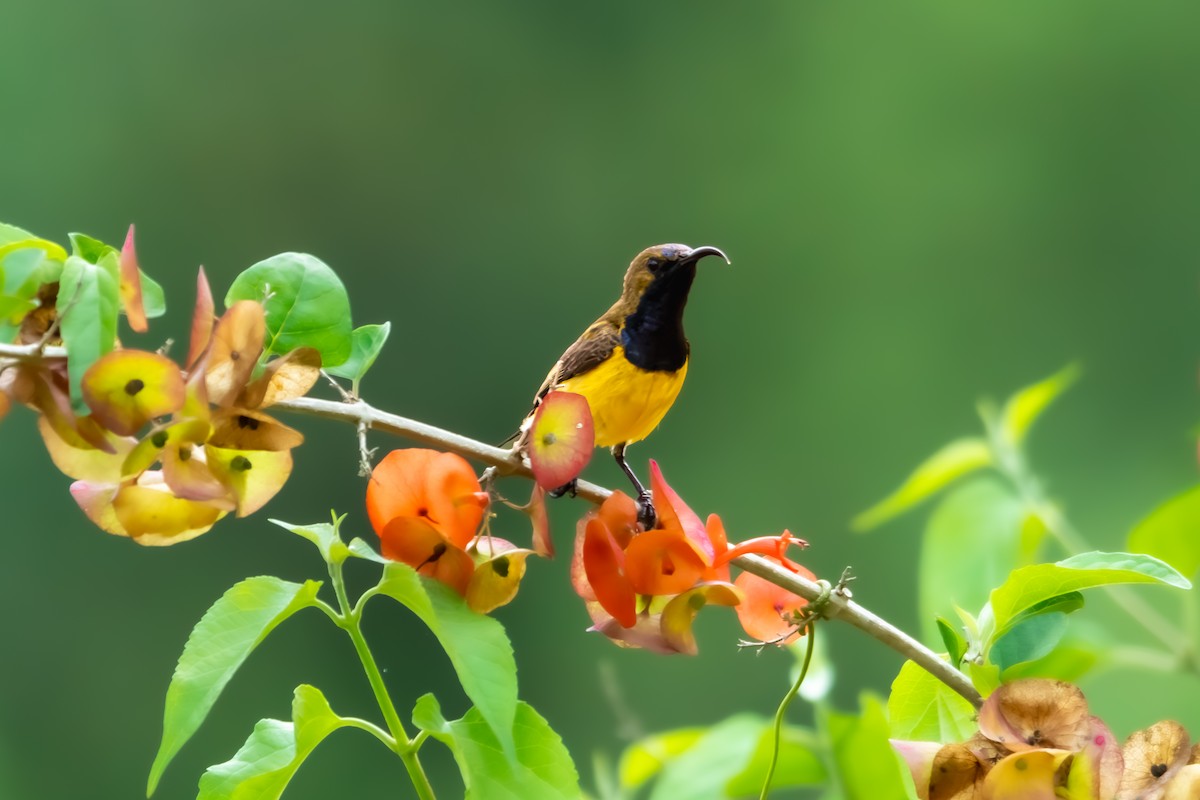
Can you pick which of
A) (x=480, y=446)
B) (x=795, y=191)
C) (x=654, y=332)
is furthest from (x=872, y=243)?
(x=480, y=446)

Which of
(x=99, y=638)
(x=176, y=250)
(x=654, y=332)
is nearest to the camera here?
(x=654, y=332)

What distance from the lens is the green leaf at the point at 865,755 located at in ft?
2.77

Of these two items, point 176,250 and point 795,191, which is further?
point 795,191

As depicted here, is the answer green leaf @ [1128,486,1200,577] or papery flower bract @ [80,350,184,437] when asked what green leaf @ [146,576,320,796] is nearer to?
papery flower bract @ [80,350,184,437]

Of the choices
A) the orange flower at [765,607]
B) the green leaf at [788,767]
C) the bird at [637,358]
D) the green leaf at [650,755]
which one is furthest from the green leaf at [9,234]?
the bird at [637,358]

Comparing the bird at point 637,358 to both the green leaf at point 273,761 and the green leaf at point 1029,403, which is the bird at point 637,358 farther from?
the green leaf at point 273,761

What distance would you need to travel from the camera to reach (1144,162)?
10.9 m

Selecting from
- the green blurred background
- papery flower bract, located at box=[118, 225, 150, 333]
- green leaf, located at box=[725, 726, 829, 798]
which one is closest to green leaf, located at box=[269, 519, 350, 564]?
papery flower bract, located at box=[118, 225, 150, 333]

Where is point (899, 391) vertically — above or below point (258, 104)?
below

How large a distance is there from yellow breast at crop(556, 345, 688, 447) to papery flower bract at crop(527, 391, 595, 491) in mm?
716

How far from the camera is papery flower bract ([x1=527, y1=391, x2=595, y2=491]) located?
0.69m

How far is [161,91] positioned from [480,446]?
11472 mm

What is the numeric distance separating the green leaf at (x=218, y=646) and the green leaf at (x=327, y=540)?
21 mm

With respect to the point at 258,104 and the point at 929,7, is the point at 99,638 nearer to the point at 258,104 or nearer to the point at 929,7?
the point at 258,104
